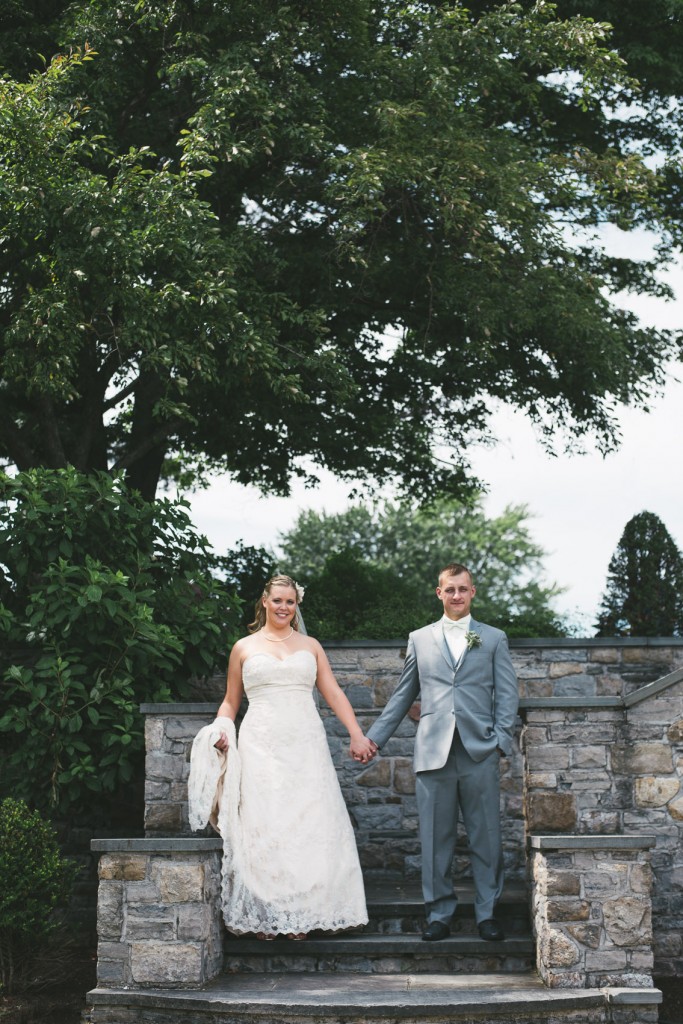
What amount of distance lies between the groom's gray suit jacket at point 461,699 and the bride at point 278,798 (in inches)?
14.1

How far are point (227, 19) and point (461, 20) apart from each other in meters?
2.54

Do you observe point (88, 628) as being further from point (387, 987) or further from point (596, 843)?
point (596, 843)

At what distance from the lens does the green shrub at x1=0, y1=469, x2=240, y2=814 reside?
8.03 meters

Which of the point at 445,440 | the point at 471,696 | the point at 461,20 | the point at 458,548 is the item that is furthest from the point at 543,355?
the point at 458,548

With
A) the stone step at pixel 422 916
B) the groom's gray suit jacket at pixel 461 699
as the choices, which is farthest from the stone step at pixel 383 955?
the groom's gray suit jacket at pixel 461 699

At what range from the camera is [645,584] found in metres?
11.9

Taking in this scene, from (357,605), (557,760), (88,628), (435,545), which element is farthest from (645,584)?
(435,545)

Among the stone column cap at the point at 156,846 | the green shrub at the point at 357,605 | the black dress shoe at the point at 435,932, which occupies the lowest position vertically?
the black dress shoe at the point at 435,932

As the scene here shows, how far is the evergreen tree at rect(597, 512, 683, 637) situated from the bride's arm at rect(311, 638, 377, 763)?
18.8 ft

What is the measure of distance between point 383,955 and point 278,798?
110 centimetres

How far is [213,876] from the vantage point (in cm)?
654

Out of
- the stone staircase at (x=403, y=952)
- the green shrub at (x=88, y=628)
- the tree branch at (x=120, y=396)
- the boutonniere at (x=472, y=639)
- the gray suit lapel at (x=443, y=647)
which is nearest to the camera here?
the stone staircase at (x=403, y=952)

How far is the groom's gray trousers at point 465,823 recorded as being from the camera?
21.6ft

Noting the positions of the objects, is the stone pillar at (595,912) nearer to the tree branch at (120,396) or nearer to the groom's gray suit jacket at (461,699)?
the groom's gray suit jacket at (461,699)
